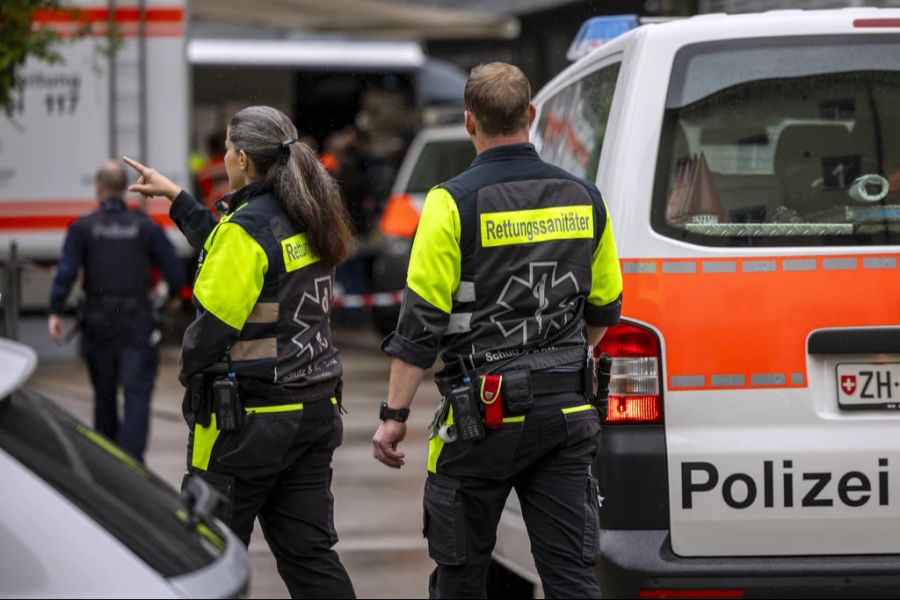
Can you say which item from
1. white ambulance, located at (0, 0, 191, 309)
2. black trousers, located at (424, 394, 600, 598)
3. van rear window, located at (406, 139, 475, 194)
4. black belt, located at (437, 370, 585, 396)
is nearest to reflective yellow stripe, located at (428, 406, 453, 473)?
black trousers, located at (424, 394, 600, 598)

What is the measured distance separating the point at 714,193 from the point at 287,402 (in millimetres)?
1364

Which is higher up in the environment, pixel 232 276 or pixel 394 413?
pixel 232 276

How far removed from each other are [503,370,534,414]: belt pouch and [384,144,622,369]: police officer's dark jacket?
7 centimetres

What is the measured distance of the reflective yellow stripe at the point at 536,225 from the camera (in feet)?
14.1

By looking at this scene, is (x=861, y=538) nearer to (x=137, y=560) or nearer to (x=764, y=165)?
(x=764, y=165)

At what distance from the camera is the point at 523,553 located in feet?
16.9

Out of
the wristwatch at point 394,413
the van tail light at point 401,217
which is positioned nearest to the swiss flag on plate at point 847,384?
the wristwatch at point 394,413

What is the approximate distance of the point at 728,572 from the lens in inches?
183

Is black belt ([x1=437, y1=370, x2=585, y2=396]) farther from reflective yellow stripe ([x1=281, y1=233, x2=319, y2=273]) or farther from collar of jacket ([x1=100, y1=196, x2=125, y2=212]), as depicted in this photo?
collar of jacket ([x1=100, y1=196, x2=125, y2=212])

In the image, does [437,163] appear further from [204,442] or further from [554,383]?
[554,383]

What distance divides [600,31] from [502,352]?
89.6 inches

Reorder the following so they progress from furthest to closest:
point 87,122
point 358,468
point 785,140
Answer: point 87,122 < point 358,468 < point 785,140

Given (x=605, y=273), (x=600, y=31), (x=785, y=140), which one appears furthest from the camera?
(x=600, y=31)

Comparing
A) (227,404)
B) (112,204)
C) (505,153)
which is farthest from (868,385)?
(112,204)
